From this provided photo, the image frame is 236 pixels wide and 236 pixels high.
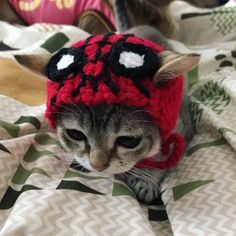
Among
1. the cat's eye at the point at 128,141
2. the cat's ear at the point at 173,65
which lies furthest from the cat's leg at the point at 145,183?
the cat's ear at the point at 173,65

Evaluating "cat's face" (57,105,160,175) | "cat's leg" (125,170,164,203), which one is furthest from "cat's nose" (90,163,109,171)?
"cat's leg" (125,170,164,203)

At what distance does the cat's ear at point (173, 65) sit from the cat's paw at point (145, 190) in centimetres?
23

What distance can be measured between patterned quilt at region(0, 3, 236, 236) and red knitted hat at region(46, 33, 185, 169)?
5.5 inches

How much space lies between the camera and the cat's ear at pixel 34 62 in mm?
938

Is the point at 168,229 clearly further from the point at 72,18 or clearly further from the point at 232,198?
the point at 72,18

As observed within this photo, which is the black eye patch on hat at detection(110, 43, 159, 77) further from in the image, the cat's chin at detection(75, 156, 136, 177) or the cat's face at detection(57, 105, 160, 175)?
the cat's chin at detection(75, 156, 136, 177)

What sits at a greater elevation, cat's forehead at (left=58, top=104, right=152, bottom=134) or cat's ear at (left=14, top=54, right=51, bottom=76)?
cat's ear at (left=14, top=54, right=51, bottom=76)

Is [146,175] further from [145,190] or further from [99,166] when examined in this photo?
[99,166]

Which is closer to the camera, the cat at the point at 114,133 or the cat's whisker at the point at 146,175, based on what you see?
the cat at the point at 114,133

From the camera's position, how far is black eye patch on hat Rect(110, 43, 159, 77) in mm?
847

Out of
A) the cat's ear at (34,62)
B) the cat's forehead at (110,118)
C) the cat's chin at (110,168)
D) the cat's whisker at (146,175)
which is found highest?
the cat's ear at (34,62)

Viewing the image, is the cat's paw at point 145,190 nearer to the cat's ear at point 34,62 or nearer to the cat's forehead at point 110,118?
the cat's forehead at point 110,118

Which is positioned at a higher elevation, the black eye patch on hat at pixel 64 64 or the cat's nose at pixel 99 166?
the black eye patch on hat at pixel 64 64

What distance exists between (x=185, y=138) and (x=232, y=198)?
0.26 meters
